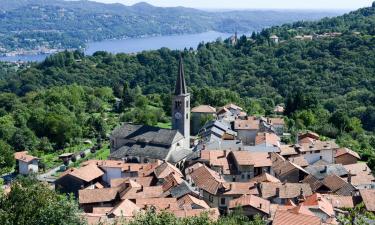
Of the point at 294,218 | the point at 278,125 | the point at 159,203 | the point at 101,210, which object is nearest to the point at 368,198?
the point at 294,218

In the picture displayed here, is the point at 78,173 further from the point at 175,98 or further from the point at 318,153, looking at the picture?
A: the point at 318,153

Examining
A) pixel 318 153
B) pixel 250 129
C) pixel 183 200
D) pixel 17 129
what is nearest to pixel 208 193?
pixel 183 200

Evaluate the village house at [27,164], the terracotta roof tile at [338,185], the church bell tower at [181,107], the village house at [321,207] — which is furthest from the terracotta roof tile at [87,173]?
the terracotta roof tile at [338,185]

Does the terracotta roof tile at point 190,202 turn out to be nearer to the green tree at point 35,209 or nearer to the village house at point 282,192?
the village house at point 282,192

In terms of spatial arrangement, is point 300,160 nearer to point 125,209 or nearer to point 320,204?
point 320,204

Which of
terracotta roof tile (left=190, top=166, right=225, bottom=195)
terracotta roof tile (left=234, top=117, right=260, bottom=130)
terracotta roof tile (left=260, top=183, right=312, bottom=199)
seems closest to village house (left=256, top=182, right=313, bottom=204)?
terracotta roof tile (left=260, top=183, right=312, bottom=199)

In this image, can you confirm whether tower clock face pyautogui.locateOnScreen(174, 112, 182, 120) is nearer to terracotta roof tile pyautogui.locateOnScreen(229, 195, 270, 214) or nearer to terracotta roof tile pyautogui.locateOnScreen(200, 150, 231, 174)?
terracotta roof tile pyautogui.locateOnScreen(200, 150, 231, 174)
